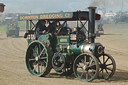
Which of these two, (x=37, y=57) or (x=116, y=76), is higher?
(x=37, y=57)

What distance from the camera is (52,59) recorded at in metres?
7.96

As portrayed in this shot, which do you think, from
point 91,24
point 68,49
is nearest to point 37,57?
point 68,49

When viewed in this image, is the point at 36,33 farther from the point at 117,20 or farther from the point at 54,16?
the point at 117,20

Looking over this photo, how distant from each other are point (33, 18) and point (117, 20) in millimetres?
66846

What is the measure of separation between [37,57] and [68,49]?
1112 millimetres

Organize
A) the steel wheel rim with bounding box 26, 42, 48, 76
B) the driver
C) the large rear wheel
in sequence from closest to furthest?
the large rear wheel
the steel wheel rim with bounding box 26, 42, 48, 76
the driver

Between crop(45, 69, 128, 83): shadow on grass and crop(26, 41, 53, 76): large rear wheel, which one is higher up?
crop(26, 41, 53, 76): large rear wheel

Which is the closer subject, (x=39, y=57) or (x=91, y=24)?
(x=91, y=24)

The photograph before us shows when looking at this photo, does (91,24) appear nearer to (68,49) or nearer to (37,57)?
(68,49)

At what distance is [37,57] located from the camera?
8.32 m

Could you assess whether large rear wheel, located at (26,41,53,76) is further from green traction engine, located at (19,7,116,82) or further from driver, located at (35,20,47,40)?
driver, located at (35,20,47,40)

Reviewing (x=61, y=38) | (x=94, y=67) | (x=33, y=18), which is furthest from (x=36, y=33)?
(x=94, y=67)

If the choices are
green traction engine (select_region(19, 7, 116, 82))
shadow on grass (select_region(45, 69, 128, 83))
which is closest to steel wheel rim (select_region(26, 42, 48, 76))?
green traction engine (select_region(19, 7, 116, 82))

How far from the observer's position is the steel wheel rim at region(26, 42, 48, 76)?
26.9 ft
